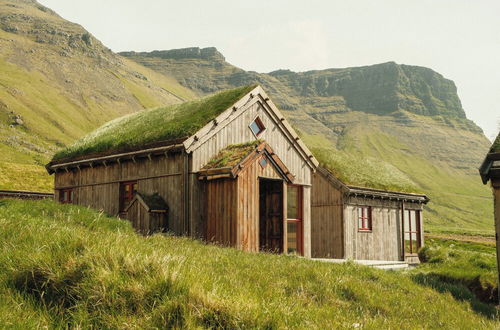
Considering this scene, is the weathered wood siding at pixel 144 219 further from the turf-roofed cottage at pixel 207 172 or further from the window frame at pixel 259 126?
the window frame at pixel 259 126

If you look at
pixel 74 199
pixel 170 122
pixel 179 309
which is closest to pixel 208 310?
pixel 179 309

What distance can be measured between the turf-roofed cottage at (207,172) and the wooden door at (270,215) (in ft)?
0.14

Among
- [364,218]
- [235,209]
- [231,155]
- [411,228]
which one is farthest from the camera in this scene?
[411,228]

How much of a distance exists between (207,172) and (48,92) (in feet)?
414

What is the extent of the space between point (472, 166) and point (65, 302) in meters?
218

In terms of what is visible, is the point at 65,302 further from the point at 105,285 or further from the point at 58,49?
the point at 58,49

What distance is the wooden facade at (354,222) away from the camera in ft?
76.5

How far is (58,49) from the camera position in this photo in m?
165

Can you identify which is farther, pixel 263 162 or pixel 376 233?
pixel 376 233

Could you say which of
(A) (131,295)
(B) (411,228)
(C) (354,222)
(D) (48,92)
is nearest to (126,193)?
(C) (354,222)

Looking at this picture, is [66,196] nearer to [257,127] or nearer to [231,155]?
[257,127]

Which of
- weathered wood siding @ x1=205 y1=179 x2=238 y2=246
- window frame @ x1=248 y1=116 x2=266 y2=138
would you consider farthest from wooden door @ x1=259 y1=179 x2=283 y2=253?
weathered wood siding @ x1=205 y1=179 x2=238 y2=246

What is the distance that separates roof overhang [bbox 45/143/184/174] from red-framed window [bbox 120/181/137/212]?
106cm

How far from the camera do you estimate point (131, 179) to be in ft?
62.3
